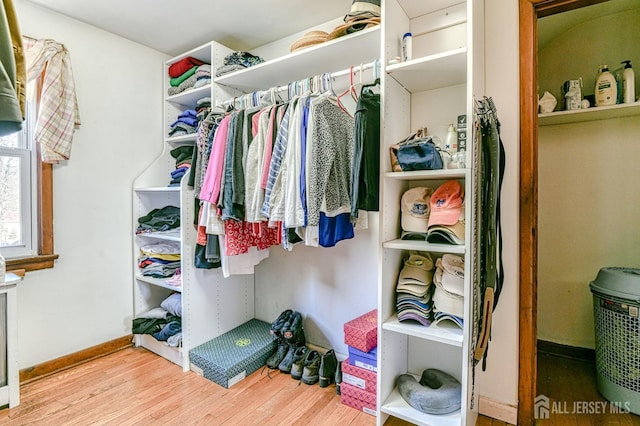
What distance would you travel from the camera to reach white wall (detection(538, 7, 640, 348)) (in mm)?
2131

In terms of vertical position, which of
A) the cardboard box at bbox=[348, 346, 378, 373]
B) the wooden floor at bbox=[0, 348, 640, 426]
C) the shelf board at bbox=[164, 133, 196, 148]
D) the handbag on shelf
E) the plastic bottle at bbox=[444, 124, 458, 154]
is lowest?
the wooden floor at bbox=[0, 348, 640, 426]

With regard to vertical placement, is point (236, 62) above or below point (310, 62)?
above

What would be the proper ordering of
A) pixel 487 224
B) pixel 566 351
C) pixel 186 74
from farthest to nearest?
1. pixel 186 74
2. pixel 566 351
3. pixel 487 224

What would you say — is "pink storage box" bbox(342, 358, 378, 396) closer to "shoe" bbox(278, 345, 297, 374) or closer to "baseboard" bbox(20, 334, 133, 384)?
"shoe" bbox(278, 345, 297, 374)

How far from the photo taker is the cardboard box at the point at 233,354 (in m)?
1.99

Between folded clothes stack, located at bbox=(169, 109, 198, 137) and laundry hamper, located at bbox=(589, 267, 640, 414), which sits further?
folded clothes stack, located at bbox=(169, 109, 198, 137)

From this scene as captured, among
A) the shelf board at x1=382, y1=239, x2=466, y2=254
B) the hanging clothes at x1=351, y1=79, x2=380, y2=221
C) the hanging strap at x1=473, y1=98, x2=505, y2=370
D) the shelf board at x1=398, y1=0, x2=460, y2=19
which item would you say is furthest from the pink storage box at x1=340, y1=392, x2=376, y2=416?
the shelf board at x1=398, y1=0, x2=460, y2=19

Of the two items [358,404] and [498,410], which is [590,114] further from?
[358,404]

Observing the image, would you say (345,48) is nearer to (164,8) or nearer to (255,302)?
(164,8)

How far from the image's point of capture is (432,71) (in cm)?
152

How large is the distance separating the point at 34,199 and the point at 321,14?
2130mm

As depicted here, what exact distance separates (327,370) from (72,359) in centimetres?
168

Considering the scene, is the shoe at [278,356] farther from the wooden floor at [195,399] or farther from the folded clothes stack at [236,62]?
the folded clothes stack at [236,62]

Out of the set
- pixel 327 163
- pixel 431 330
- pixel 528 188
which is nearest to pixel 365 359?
pixel 431 330
